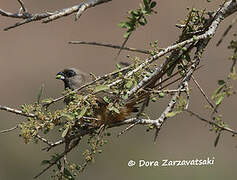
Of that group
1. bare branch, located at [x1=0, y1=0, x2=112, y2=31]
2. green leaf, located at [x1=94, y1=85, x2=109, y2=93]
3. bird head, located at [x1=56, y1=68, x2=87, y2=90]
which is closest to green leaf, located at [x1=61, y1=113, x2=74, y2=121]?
green leaf, located at [x1=94, y1=85, x2=109, y2=93]

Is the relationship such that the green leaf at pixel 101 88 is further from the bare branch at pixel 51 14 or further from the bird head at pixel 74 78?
the bird head at pixel 74 78

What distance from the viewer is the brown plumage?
108 inches

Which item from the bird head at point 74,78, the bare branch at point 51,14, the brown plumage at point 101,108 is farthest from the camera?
the bird head at point 74,78

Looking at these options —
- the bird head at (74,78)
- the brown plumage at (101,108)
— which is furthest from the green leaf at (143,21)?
the bird head at (74,78)

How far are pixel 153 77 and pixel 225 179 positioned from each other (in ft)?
19.6

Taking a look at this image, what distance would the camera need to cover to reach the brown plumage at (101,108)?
2.74m

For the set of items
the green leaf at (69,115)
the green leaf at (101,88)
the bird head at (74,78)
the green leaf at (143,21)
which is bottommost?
the green leaf at (69,115)

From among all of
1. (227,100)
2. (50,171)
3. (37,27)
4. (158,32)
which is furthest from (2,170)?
(37,27)

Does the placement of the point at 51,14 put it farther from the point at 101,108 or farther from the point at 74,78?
the point at 74,78

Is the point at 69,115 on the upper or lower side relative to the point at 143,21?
lower

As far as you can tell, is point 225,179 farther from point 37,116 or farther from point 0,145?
point 37,116

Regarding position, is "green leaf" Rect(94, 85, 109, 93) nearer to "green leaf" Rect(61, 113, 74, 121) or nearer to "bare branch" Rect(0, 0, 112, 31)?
"green leaf" Rect(61, 113, 74, 121)

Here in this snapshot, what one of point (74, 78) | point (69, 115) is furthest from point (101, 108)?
point (74, 78)

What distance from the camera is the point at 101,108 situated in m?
3.03
